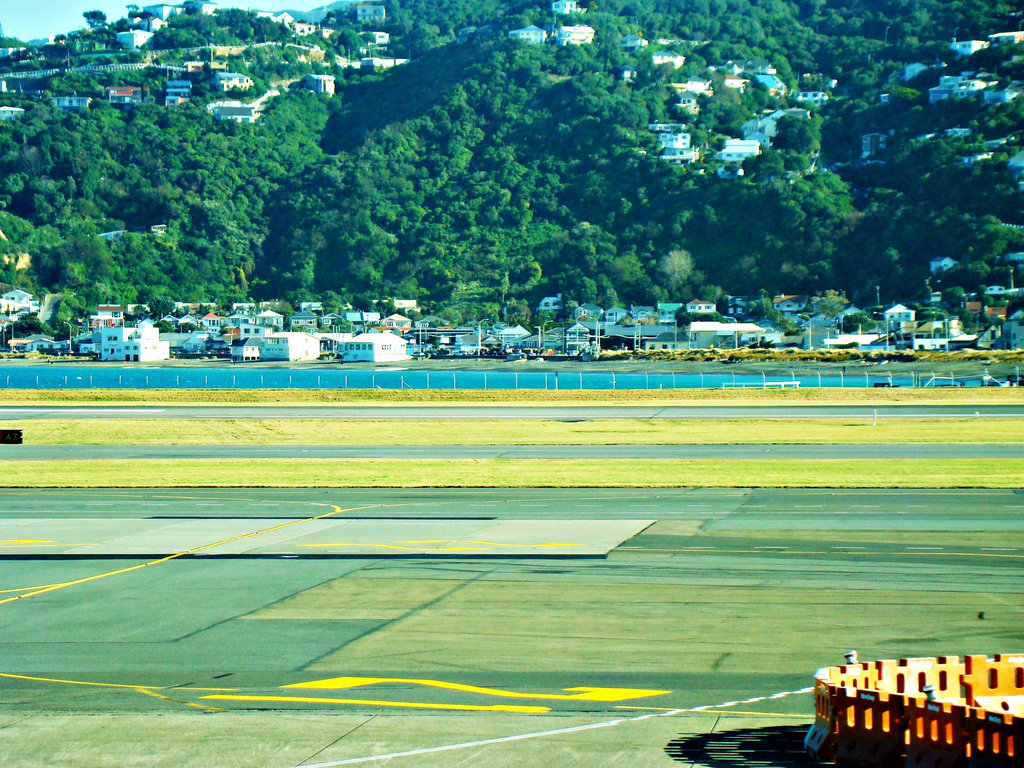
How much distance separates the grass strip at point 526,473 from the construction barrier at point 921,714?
22089 millimetres

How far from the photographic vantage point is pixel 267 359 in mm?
181250

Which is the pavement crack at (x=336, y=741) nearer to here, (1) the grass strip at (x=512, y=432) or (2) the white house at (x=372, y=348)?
(1) the grass strip at (x=512, y=432)

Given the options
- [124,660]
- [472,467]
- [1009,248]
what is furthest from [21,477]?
[1009,248]

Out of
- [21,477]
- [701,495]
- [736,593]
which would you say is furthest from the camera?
[21,477]

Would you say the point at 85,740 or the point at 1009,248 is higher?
the point at 1009,248

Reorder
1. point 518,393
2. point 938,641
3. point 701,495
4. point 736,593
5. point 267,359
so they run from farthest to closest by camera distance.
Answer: point 267,359
point 518,393
point 701,495
point 736,593
point 938,641

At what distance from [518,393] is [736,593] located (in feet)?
219

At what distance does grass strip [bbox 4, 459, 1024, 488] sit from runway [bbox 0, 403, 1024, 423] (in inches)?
828

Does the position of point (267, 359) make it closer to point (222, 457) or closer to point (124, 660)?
point (222, 457)

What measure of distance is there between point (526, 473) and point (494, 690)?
78.4ft

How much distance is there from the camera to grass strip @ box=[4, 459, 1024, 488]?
109 ft

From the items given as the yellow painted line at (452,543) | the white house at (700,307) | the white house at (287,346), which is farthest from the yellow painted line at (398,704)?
the white house at (700,307)

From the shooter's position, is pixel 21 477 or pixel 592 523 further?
pixel 21 477

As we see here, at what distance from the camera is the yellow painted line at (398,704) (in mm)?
11906
